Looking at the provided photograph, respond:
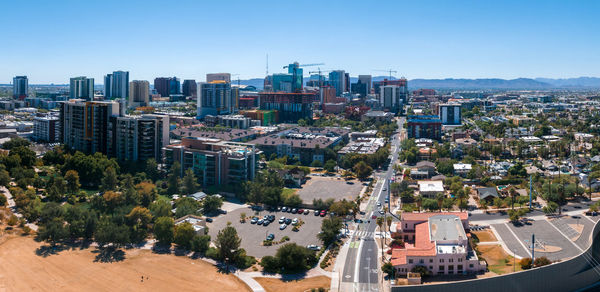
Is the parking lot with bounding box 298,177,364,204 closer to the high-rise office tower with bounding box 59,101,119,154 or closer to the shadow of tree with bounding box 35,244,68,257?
the shadow of tree with bounding box 35,244,68,257

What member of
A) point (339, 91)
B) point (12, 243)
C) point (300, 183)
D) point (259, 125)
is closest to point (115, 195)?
point (12, 243)

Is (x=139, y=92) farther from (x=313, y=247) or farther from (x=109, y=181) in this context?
(x=313, y=247)

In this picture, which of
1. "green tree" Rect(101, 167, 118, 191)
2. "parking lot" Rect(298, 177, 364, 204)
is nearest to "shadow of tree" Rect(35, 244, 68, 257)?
"green tree" Rect(101, 167, 118, 191)

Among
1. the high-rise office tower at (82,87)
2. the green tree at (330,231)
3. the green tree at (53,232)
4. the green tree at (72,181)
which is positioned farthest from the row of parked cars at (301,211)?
the high-rise office tower at (82,87)

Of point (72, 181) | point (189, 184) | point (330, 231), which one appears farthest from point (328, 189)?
point (72, 181)

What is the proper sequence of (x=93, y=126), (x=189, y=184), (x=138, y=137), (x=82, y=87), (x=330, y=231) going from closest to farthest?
(x=330, y=231) < (x=189, y=184) < (x=138, y=137) < (x=93, y=126) < (x=82, y=87)

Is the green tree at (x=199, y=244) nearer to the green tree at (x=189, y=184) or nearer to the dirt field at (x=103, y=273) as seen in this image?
the dirt field at (x=103, y=273)
